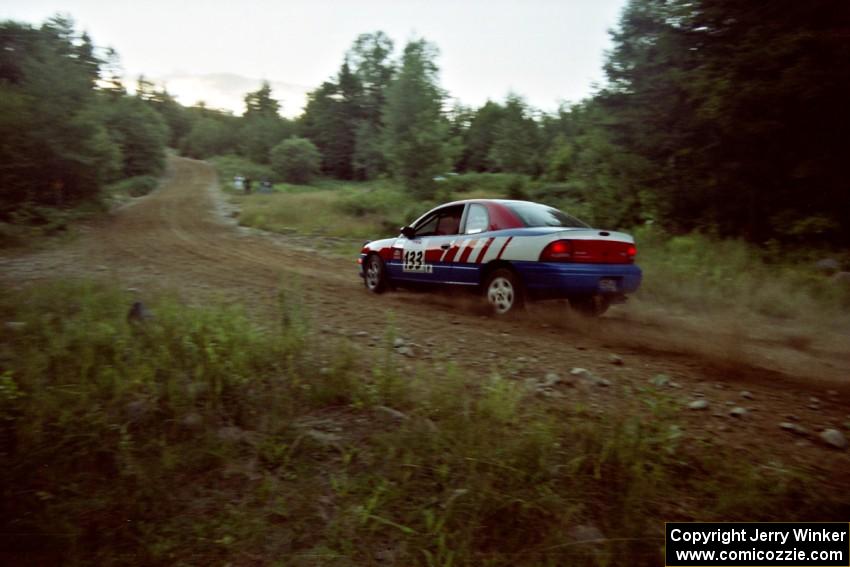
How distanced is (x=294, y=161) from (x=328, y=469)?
53245 mm

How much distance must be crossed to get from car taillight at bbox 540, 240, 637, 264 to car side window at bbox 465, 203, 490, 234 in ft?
3.47

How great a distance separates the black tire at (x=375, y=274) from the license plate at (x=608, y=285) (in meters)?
3.55

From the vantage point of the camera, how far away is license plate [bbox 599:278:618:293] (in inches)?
235

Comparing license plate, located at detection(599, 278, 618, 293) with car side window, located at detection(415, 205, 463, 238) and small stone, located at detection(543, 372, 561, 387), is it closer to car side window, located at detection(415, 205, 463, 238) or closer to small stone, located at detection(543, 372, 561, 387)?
small stone, located at detection(543, 372, 561, 387)

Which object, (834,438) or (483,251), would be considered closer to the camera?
(834,438)

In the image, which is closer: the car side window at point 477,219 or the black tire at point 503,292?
the black tire at point 503,292

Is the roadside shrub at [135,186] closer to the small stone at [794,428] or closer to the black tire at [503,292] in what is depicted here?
the black tire at [503,292]

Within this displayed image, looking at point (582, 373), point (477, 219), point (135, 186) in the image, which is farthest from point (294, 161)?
point (582, 373)

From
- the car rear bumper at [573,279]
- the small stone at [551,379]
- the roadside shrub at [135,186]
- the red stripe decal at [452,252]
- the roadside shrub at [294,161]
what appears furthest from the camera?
the roadside shrub at [294,161]

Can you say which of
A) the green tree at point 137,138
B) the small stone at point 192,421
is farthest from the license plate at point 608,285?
the green tree at point 137,138

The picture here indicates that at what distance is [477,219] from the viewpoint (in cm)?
694

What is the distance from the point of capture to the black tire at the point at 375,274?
8.49 metres

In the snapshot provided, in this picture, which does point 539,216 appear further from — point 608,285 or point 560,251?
point 608,285

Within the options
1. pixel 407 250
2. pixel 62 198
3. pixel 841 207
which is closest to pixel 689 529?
pixel 407 250
